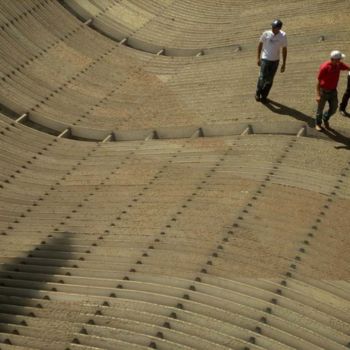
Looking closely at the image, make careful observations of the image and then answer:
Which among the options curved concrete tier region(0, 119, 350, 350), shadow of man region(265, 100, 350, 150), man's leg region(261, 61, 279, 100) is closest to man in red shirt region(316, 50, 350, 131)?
shadow of man region(265, 100, 350, 150)

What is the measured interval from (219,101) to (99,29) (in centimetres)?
504

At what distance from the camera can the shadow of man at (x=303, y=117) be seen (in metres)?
A: 13.0

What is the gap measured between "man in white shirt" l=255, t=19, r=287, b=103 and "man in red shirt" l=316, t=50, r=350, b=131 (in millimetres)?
1227

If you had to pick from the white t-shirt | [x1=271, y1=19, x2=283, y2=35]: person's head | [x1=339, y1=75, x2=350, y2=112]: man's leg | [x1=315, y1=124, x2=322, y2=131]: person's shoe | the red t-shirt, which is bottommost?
[x1=315, y1=124, x2=322, y2=131]: person's shoe

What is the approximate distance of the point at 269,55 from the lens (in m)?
14.3

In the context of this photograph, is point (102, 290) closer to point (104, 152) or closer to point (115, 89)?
point (104, 152)

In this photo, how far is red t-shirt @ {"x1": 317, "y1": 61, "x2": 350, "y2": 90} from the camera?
1296cm

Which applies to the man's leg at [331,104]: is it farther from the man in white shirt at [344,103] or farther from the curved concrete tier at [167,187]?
the man in white shirt at [344,103]

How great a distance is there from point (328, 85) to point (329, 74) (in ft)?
0.54

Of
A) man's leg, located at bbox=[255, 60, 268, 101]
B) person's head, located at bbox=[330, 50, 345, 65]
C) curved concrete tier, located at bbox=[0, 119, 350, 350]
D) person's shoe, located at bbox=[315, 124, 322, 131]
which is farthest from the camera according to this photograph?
man's leg, located at bbox=[255, 60, 268, 101]

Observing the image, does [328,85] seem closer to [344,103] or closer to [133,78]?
[344,103]

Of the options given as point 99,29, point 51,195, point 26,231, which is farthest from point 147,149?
point 99,29

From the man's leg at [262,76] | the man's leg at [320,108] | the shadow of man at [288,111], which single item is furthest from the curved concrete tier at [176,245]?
the man's leg at [262,76]

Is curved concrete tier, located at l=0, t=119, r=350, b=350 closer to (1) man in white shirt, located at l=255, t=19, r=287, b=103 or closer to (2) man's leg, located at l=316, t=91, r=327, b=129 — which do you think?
(2) man's leg, located at l=316, t=91, r=327, b=129
